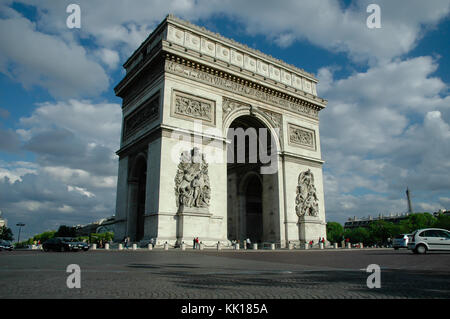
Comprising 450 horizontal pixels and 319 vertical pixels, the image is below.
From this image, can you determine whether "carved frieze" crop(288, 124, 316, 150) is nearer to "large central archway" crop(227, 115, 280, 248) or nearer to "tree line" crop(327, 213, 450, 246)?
"large central archway" crop(227, 115, 280, 248)

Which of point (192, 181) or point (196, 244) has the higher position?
point (192, 181)

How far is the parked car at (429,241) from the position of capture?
1468 centimetres

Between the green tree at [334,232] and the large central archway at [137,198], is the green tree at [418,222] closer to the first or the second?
the green tree at [334,232]

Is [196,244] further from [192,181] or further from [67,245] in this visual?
[67,245]

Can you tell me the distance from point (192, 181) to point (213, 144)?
3257 millimetres

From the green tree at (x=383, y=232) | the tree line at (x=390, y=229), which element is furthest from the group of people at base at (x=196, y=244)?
the green tree at (x=383, y=232)

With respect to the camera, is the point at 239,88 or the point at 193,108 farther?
the point at 239,88

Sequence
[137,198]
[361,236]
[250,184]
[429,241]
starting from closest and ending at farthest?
[429,241], [137,198], [250,184], [361,236]

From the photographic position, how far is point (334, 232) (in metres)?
80.8

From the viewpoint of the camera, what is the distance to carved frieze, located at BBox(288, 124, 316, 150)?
28255mm

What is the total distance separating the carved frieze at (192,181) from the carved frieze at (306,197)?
8.40m

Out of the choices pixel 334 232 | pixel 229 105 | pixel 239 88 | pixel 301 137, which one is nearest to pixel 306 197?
pixel 301 137

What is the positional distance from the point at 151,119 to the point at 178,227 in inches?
294

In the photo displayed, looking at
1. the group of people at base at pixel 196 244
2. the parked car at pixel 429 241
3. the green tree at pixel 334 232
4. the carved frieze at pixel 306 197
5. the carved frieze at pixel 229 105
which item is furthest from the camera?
the green tree at pixel 334 232
